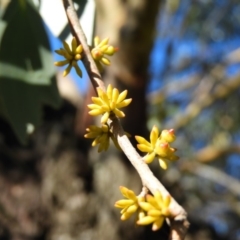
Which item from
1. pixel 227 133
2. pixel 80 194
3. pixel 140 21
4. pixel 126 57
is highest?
pixel 140 21

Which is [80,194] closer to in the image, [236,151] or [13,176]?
[13,176]

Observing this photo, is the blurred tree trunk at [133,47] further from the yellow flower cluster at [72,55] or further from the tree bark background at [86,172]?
the yellow flower cluster at [72,55]

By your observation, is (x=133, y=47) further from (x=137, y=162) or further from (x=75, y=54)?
(x=137, y=162)

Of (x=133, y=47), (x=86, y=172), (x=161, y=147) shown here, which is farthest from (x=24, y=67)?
(x=86, y=172)

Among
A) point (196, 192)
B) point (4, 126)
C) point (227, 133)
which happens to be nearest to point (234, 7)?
point (227, 133)

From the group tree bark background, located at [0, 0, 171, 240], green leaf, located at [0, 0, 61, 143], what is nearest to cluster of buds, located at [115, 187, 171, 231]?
green leaf, located at [0, 0, 61, 143]

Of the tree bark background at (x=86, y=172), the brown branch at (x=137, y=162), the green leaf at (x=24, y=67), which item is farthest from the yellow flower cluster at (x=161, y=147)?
the tree bark background at (x=86, y=172)
